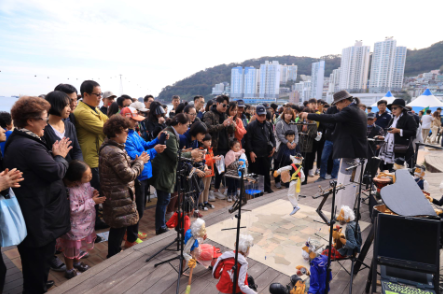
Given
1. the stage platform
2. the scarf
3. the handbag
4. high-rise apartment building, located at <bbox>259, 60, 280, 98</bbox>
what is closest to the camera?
the handbag

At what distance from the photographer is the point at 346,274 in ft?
8.02

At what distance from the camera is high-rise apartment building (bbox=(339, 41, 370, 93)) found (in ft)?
175

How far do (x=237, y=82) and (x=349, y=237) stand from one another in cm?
5707

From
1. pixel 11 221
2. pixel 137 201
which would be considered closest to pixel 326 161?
pixel 137 201

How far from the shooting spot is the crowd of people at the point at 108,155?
77.9 inches

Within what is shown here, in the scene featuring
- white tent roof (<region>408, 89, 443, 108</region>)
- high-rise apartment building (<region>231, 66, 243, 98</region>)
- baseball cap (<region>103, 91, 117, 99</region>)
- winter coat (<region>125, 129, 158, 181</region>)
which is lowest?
winter coat (<region>125, 129, 158, 181</region>)

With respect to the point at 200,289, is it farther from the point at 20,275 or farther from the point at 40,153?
the point at 20,275

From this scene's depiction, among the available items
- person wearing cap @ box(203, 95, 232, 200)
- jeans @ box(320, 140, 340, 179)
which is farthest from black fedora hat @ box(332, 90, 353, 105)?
jeans @ box(320, 140, 340, 179)

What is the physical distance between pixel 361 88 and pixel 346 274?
195ft

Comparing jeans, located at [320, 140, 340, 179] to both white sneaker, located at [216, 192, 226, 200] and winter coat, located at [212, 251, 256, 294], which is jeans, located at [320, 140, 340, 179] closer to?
white sneaker, located at [216, 192, 226, 200]

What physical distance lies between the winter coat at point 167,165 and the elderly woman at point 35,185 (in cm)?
131

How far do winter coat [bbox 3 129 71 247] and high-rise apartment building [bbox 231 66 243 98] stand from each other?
54.4 meters

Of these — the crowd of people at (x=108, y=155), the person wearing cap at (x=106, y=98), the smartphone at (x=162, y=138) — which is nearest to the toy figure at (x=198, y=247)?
the crowd of people at (x=108, y=155)

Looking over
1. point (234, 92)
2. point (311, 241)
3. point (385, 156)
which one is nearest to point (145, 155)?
point (311, 241)
